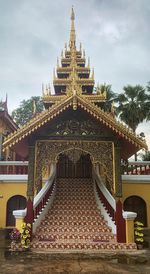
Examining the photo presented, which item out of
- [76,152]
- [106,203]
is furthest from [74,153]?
[106,203]

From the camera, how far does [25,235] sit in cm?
876

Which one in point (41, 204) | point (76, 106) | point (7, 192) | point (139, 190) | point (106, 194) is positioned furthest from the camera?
point (139, 190)

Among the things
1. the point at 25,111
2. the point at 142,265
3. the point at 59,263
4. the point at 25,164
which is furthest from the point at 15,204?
the point at 25,111

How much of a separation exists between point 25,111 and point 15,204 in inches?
957

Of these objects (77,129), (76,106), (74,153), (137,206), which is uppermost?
(76,106)

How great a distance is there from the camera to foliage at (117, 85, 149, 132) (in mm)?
24469

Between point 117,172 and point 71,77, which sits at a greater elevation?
point 71,77

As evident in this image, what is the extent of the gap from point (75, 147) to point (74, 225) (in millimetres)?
3225

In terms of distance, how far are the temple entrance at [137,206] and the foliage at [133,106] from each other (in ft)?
37.2

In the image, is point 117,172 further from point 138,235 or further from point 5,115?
point 5,115

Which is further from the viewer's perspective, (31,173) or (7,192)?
(7,192)

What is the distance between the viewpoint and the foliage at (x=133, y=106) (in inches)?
963

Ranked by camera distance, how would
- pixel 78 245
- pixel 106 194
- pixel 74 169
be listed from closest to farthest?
1. pixel 78 245
2. pixel 106 194
3. pixel 74 169

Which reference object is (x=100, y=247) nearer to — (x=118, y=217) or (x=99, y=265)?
(x=118, y=217)
